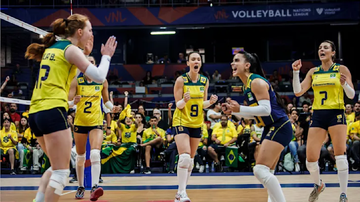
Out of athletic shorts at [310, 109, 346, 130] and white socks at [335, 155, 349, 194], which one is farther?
athletic shorts at [310, 109, 346, 130]

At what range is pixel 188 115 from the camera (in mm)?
6453

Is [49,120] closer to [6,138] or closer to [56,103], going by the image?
[56,103]

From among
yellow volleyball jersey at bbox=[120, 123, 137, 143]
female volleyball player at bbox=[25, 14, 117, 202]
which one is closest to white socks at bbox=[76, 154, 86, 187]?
female volleyball player at bbox=[25, 14, 117, 202]

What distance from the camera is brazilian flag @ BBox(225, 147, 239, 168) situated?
11.7 m

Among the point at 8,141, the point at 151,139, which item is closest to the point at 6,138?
the point at 8,141

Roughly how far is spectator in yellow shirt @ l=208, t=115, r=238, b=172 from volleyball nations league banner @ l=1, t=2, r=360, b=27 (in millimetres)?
10190

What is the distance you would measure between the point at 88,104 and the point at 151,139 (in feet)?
18.4

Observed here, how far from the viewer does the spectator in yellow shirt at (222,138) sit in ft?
38.6

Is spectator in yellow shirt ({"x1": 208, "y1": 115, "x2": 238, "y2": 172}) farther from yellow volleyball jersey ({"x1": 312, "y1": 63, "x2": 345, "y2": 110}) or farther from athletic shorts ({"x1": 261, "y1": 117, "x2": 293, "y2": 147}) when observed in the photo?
athletic shorts ({"x1": 261, "y1": 117, "x2": 293, "y2": 147})

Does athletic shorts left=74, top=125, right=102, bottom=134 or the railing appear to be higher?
the railing

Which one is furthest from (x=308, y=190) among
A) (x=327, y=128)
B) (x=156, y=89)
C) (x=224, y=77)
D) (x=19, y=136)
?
(x=224, y=77)

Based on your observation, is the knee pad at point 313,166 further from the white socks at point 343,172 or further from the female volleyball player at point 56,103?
the female volleyball player at point 56,103

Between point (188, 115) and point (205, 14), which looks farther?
point (205, 14)

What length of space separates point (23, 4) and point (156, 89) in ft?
27.1
